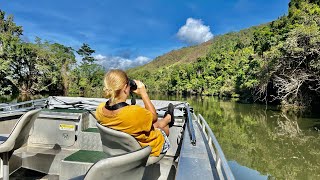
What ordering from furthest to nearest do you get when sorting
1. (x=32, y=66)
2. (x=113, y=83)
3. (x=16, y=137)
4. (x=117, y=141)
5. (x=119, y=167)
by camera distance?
(x=32, y=66) → (x=16, y=137) → (x=113, y=83) → (x=117, y=141) → (x=119, y=167)

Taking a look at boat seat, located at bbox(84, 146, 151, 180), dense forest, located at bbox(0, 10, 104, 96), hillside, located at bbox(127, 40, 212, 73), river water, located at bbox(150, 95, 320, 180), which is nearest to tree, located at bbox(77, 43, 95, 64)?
dense forest, located at bbox(0, 10, 104, 96)

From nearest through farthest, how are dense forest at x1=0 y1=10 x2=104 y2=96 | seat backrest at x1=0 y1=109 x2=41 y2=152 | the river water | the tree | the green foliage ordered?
1. seat backrest at x1=0 y1=109 x2=41 y2=152
2. the river water
3. dense forest at x1=0 y1=10 x2=104 y2=96
4. the green foliage
5. the tree

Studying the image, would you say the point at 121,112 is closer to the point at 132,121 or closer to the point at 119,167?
the point at 132,121

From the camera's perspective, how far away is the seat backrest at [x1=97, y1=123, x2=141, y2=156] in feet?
5.52

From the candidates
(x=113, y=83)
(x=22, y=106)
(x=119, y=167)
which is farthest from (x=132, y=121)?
(x=22, y=106)

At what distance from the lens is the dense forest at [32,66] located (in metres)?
27.0

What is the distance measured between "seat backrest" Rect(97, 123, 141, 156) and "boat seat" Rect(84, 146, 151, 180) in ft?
1.13

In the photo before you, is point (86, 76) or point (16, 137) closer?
point (16, 137)

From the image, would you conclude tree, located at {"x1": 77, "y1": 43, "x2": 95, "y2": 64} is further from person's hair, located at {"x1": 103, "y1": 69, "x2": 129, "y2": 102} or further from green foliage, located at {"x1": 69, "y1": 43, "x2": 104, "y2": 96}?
person's hair, located at {"x1": 103, "y1": 69, "x2": 129, "y2": 102}

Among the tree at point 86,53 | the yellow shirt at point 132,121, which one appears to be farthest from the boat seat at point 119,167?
the tree at point 86,53

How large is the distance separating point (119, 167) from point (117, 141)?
1.68 feet

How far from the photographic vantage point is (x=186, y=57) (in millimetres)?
125000

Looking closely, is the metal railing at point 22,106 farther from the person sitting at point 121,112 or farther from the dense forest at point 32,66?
the dense forest at point 32,66

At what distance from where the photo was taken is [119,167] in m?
1.24
